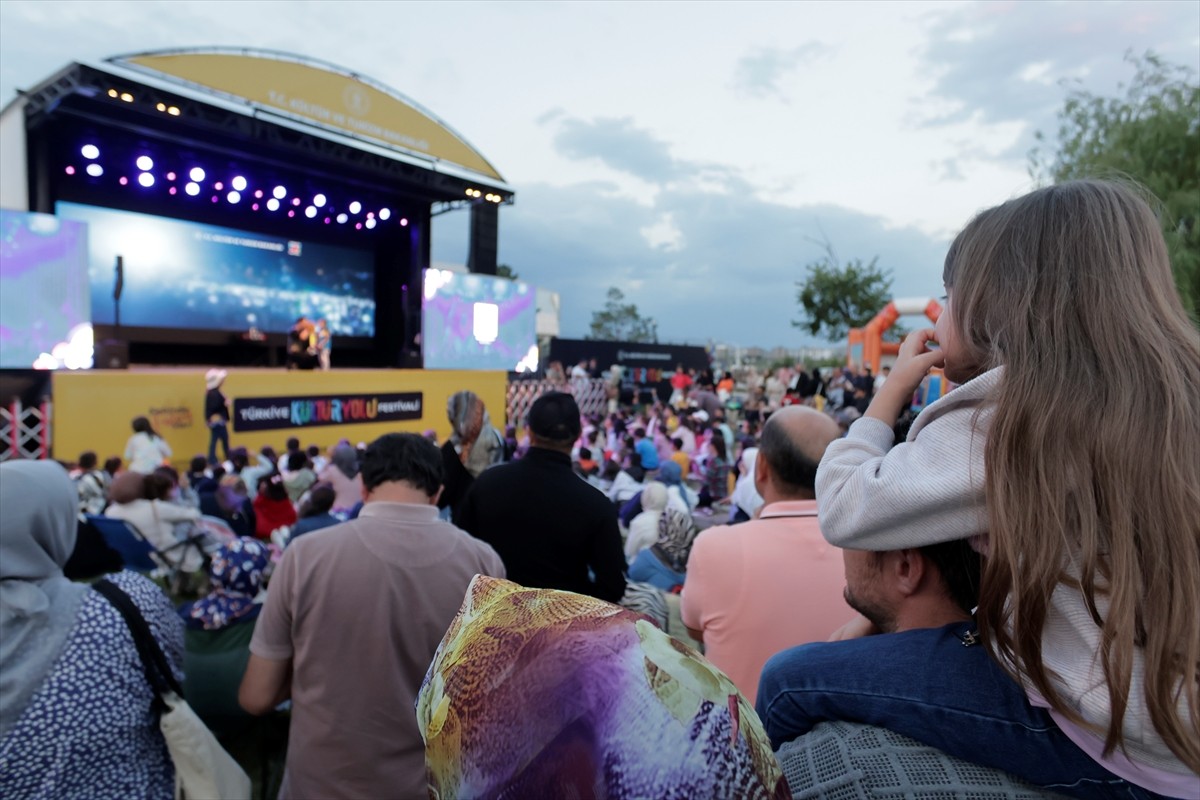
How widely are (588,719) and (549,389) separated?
1410 cm

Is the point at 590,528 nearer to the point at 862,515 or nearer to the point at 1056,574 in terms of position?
the point at 862,515

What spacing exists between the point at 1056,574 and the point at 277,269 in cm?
1624

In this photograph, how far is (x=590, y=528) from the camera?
7.89 feet

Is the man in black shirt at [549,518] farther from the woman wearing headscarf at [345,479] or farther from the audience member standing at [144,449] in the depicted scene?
the audience member standing at [144,449]

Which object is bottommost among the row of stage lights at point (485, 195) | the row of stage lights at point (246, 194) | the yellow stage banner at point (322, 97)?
the row of stage lights at point (246, 194)

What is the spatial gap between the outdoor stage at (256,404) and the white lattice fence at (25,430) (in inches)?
7.5

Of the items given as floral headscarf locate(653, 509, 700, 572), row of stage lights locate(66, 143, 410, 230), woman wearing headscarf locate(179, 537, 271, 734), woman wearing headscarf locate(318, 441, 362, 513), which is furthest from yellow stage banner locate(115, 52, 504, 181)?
floral headscarf locate(653, 509, 700, 572)

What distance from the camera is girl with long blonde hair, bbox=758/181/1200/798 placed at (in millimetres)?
615

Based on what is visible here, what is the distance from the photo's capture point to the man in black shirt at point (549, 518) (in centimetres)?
240

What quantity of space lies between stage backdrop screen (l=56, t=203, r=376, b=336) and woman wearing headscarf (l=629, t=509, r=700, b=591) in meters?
12.1

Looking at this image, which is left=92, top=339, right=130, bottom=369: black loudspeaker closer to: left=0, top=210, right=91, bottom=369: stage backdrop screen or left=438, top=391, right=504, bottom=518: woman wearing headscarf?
left=0, top=210, right=91, bottom=369: stage backdrop screen

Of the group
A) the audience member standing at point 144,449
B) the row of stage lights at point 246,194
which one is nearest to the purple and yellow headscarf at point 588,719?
the audience member standing at point 144,449

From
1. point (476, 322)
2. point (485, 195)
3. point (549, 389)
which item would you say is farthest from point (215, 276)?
point (549, 389)

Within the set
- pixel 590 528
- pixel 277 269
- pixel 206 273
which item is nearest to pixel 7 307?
pixel 206 273
